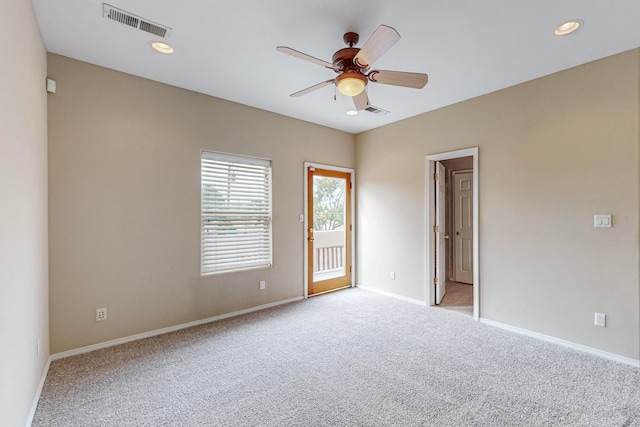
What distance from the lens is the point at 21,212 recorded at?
1832mm

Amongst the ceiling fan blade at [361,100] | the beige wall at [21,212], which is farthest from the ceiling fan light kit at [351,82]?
the beige wall at [21,212]

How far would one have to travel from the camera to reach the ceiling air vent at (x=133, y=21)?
2182 millimetres

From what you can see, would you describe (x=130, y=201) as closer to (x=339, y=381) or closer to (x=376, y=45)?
(x=339, y=381)

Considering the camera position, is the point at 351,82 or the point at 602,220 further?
the point at 602,220

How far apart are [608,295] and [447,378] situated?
5.79 feet

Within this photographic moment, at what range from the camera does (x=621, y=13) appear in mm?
2176

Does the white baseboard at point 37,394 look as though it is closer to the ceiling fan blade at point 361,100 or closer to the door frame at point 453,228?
the ceiling fan blade at point 361,100

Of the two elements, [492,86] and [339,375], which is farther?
[492,86]

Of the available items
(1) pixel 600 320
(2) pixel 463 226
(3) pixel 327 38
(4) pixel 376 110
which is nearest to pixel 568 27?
(3) pixel 327 38

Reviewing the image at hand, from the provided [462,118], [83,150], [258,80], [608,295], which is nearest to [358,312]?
[608,295]

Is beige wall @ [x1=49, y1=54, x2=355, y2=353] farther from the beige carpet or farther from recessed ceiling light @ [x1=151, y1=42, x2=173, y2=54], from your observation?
recessed ceiling light @ [x1=151, y1=42, x2=173, y2=54]

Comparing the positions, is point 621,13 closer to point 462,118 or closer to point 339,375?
point 462,118

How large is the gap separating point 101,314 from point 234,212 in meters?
1.75

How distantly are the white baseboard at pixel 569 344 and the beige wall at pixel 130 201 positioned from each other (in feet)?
9.85
